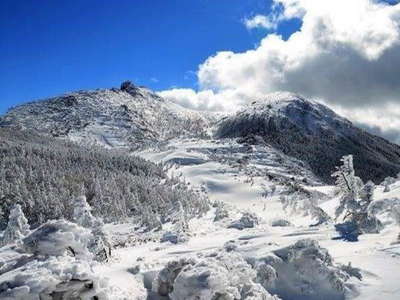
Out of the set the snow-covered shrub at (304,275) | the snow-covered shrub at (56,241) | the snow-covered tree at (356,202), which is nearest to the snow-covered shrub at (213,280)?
the snow-covered shrub at (304,275)

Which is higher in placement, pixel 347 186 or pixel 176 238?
pixel 347 186

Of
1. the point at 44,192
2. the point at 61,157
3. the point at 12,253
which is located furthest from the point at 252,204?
the point at 12,253

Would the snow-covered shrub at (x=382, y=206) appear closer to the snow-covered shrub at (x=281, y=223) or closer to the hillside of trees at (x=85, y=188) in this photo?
the snow-covered shrub at (x=281, y=223)

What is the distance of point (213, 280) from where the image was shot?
1114 inches

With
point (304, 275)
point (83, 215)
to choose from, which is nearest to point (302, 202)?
point (83, 215)

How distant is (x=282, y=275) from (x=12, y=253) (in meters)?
19.3

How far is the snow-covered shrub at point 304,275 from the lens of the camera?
34.8 metres

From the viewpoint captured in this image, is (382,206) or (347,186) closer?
(382,206)

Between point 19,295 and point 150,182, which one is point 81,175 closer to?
point 150,182

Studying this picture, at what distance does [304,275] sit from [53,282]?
18.8 metres

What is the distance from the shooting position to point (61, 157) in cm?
18812

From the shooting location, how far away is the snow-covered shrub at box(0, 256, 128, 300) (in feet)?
82.3

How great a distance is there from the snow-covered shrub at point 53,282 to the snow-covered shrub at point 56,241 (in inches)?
97.2

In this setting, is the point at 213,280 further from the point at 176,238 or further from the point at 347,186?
the point at 347,186
